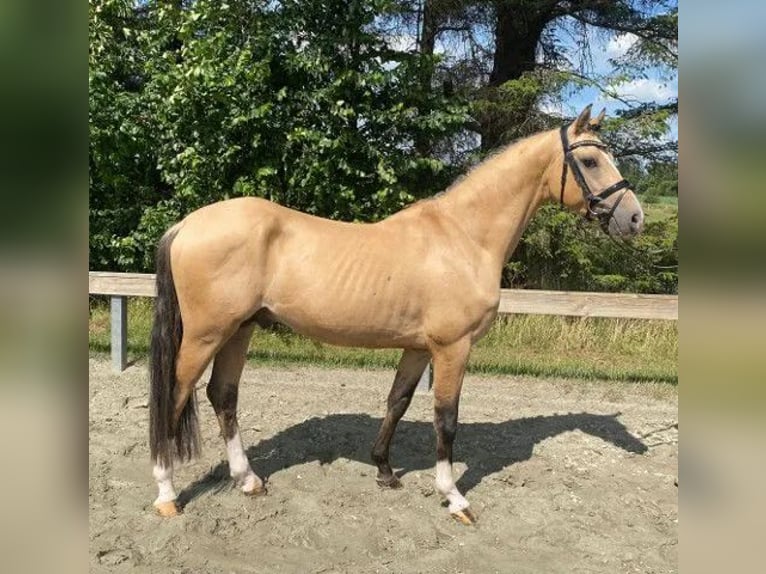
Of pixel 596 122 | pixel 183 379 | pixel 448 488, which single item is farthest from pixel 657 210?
pixel 183 379

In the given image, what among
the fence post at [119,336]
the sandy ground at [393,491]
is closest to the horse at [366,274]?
the sandy ground at [393,491]

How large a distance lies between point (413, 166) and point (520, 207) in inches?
153

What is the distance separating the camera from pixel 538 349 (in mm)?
7609

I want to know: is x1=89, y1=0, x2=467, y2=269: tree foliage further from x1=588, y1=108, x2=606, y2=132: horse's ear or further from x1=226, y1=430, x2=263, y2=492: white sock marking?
x1=226, y1=430, x2=263, y2=492: white sock marking

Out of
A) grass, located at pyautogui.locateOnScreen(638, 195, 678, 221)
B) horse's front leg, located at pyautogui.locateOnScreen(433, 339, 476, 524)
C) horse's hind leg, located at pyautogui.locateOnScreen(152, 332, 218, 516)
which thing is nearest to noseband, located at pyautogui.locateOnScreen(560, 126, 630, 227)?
horse's front leg, located at pyautogui.locateOnScreen(433, 339, 476, 524)

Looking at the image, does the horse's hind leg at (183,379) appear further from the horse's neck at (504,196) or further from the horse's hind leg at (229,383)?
the horse's neck at (504,196)

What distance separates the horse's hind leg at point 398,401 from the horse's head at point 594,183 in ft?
4.42

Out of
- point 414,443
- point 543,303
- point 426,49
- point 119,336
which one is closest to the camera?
point 414,443

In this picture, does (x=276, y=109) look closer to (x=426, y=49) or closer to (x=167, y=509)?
(x=426, y=49)

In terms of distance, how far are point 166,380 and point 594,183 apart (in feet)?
8.92
